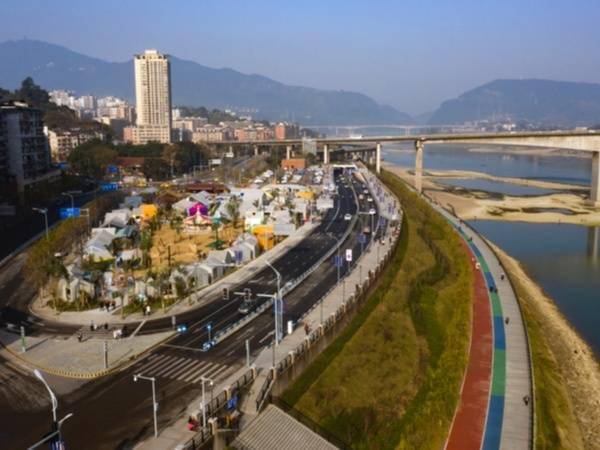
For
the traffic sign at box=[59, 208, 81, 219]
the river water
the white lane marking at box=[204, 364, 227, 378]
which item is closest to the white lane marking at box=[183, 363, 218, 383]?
the white lane marking at box=[204, 364, 227, 378]

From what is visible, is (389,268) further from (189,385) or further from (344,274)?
(189,385)

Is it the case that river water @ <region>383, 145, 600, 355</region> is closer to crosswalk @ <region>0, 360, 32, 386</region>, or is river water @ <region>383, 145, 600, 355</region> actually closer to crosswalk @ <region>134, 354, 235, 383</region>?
crosswalk @ <region>134, 354, 235, 383</region>

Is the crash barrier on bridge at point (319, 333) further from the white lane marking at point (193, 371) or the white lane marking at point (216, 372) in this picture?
the white lane marking at point (193, 371)

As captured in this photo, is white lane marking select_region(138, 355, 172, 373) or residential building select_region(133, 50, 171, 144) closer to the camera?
white lane marking select_region(138, 355, 172, 373)

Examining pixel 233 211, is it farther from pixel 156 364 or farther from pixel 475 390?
pixel 475 390

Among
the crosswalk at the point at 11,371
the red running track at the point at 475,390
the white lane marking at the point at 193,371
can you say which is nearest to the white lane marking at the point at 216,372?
the white lane marking at the point at 193,371

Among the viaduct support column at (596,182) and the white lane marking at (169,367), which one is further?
the viaduct support column at (596,182)
